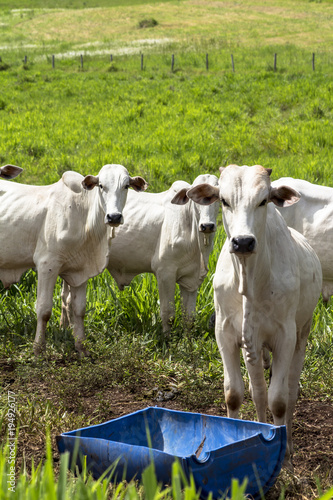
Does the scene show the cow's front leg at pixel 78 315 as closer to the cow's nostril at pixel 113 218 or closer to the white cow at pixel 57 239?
the white cow at pixel 57 239

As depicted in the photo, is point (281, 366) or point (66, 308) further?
point (66, 308)

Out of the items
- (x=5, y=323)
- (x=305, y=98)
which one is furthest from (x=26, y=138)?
(x=5, y=323)

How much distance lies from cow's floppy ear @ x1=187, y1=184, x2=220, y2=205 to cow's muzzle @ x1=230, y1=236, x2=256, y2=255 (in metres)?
0.58

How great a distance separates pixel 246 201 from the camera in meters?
3.29

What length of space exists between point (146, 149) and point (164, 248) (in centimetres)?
756

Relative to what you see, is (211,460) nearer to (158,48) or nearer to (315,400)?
(315,400)

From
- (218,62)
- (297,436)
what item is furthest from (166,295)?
(218,62)

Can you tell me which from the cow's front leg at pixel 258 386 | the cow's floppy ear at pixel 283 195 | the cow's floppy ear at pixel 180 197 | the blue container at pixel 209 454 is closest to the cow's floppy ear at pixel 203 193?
the cow's floppy ear at pixel 283 195

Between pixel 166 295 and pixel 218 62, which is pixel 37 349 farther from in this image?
pixel 218 62

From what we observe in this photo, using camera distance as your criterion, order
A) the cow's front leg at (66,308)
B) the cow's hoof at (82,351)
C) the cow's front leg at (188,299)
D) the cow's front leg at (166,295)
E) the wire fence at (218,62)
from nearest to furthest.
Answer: the cow's hoof at (82,351)
the cow's front leg at (166,295)
the cow's front leg at (66,308)
the cow's front leg at (188,299)
the wire fence at (218,62)

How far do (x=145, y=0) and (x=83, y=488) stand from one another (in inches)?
2519

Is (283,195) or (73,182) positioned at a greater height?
(283,195)

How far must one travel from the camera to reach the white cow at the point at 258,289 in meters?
3.38

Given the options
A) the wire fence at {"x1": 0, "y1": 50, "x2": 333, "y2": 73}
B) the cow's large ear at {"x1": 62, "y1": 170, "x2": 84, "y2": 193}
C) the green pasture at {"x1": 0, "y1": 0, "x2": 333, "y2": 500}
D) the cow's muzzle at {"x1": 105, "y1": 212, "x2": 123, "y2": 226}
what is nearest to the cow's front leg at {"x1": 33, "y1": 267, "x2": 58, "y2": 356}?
the green pasture at {"x1": 0, "y1": 0, "x2": 333, "y2": 500}
